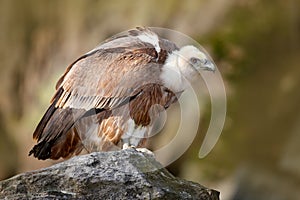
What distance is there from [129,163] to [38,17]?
26.6 feet

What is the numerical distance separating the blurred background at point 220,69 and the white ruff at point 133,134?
4.73m

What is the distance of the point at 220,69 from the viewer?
34.4 feet

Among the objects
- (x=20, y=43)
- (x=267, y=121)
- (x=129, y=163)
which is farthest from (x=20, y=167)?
(x=129, y=163)

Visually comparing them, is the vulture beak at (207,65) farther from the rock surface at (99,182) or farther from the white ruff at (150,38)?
the rock surface at (99,182)

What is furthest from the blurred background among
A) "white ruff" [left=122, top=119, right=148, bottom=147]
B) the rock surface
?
the rock surface

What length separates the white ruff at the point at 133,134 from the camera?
4.60 metres

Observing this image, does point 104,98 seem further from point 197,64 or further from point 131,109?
point 197,64

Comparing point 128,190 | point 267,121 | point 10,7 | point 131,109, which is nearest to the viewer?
point 128,190

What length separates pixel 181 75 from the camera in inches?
182

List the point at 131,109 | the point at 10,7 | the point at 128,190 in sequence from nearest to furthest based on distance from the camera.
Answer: the point at 128,190 → the point at 131,109 → the point at 10,7

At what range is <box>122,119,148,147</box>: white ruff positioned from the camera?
4.60 metres

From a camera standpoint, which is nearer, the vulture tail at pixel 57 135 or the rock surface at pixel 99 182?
the rock surface at pixel 99 182

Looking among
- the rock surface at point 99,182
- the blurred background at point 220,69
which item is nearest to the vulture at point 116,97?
the rock surface at point 99,182

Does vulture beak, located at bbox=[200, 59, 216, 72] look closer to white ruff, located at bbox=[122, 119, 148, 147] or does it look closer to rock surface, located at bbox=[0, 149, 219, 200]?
white ruff, located at bbox=[122, 119, 148, 147]
